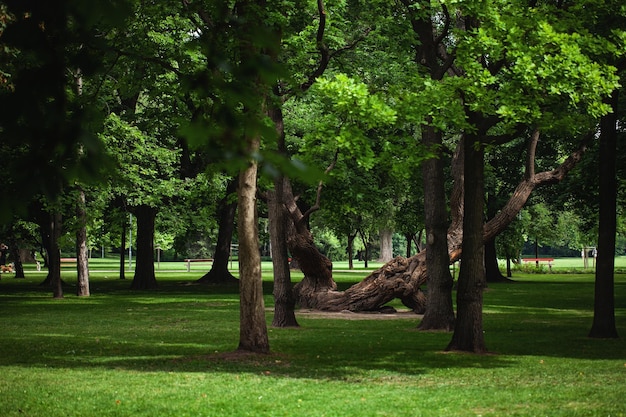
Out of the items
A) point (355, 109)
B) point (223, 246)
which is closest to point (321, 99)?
point (355, 109)

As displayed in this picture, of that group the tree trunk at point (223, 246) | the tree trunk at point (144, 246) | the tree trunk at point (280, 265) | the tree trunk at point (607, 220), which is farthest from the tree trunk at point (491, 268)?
the tree trunk at point (607, 220)

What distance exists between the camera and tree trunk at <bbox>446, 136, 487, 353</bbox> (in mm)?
17797

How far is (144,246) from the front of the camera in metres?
44.9

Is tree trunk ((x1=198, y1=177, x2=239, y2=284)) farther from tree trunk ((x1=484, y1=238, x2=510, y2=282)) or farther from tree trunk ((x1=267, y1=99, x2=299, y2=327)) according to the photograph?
tree trunk ((x1=267, y1=99, x2=299, y2=327))

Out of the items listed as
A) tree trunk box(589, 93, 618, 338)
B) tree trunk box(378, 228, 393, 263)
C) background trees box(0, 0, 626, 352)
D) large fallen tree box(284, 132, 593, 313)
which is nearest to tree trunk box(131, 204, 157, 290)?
background trees box(0, 0, 626, 352)

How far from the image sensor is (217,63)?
333 cm

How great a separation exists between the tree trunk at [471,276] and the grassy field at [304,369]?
55cm

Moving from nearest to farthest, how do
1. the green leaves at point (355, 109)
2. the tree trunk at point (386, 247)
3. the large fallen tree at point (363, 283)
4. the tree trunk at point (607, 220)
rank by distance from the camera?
the green leaves at point (355, 109), the tree trunk at point (607, 220), the large fallen tree at point (363, 283), the tree trunk at point (386, 247)

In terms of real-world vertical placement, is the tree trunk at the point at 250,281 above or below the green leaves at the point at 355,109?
below

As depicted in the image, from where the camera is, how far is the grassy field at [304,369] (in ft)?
38.4

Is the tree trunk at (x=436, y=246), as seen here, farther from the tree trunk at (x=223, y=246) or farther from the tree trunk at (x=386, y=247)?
the tree trunk at (x=386, y=247)

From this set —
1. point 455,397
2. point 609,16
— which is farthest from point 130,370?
point 609,16

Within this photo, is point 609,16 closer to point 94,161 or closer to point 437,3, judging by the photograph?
point 437,3

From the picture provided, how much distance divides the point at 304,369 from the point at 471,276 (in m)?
4.01
